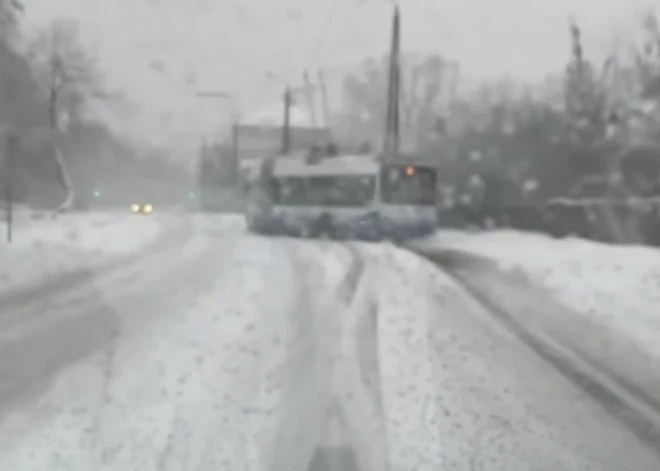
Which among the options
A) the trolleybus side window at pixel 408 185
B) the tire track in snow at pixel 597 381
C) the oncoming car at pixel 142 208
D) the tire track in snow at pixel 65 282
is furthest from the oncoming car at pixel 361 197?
the tire track in snow at pixel 597 381

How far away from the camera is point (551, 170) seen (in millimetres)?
52125

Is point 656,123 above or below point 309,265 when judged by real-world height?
above

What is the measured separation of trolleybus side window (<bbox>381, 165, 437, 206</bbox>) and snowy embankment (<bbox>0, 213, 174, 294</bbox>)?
8.29 m

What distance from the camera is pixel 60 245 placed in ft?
117

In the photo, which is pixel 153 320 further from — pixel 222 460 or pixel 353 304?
pixel 222 460

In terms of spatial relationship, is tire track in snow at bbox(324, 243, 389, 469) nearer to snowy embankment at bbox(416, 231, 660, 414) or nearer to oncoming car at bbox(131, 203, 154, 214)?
snowy embankment at bbox(416, 231, 660, 414)

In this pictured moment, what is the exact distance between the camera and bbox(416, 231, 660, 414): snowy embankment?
579 inches

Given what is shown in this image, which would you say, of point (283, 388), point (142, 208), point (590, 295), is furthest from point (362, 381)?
point (142, 208)

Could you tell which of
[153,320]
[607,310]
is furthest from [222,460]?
[607,310]

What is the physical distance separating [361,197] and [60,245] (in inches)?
493

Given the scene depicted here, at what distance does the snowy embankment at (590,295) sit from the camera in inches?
579

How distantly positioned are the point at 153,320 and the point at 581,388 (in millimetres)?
6641

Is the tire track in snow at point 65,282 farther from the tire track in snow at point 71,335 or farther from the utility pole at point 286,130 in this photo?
the utility pole at point 286,130

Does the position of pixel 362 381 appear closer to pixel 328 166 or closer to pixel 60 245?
pixel 60 245
